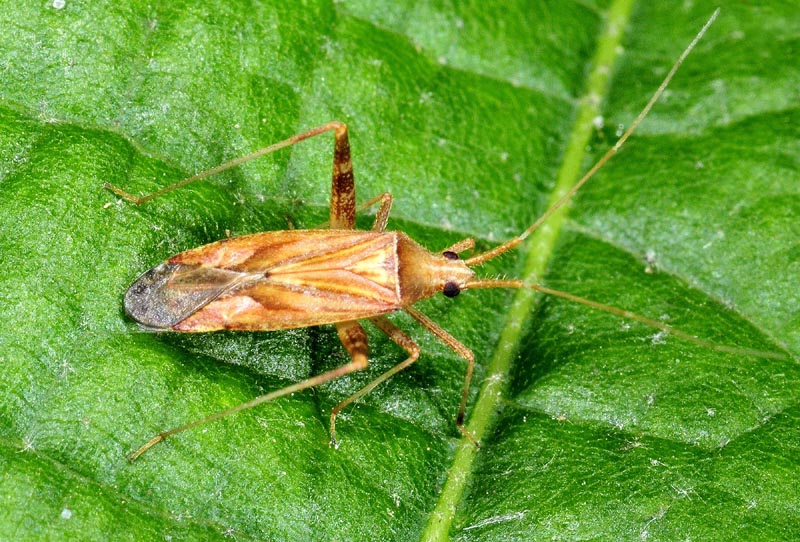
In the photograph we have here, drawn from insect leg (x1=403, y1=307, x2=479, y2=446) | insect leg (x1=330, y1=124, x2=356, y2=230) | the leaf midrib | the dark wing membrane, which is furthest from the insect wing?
the leaf midrib

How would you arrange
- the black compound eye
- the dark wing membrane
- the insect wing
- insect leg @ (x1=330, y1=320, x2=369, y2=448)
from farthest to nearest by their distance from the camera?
1. the black compound eye
2. insect leg @ (x1=330, y1=320, x2=369, y2=448)
3. the insect wing
4. the dark wing membrane

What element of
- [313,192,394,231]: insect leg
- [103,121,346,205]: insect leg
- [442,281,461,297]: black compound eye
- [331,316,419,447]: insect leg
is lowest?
[331,316,419,447]: insect leg

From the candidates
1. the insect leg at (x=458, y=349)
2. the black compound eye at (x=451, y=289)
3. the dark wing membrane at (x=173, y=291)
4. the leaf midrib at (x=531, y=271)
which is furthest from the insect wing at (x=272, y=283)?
the leaf midrib at (x=531, y=271)

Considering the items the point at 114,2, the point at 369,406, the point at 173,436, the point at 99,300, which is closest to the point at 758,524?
the point at 369,406

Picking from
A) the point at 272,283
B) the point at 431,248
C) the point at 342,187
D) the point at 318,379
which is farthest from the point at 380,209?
the point at 318,379

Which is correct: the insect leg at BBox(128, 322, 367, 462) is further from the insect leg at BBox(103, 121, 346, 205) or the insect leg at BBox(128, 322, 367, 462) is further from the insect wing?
the insect leg at BBox(103, 121, 346, 205)

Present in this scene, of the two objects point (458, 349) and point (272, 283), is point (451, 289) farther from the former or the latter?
point (272, 283)

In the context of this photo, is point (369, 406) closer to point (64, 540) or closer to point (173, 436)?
point (173, 436)

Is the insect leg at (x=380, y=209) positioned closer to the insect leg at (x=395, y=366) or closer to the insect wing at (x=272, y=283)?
the insect wing at (x=272, y=283)
